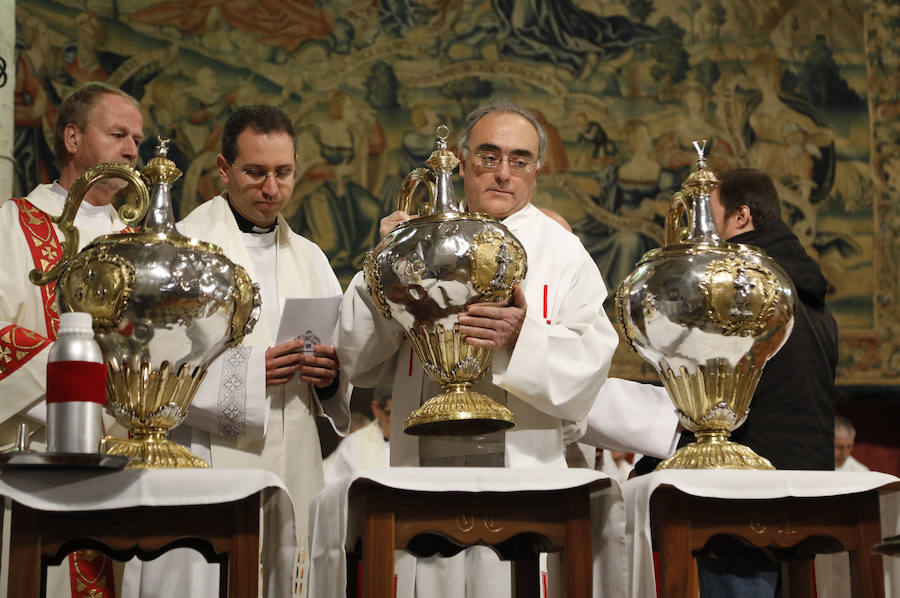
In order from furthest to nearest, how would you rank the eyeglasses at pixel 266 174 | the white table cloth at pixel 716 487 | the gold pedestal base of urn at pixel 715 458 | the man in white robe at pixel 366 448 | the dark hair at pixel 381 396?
1. the dark hair at pixel 381 396
2. the man in white robe at pixel 366 448
3. the eyeglasses at pixel 266 174
4. the gold pedestal base of urn at pixel 715 458
5. the white table cloth at pixel 716 487

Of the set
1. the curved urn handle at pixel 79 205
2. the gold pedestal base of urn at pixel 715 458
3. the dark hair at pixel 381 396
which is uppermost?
the curved urn handle at pixel 79 205

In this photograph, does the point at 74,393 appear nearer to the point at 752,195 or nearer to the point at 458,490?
the point at 458,490

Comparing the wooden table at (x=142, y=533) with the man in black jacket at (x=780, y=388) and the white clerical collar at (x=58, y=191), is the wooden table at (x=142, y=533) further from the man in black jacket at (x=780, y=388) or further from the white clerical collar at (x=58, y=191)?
the white clerical collar at (x=58, y=191)

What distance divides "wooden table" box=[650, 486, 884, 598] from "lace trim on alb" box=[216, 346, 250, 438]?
136 centimetres

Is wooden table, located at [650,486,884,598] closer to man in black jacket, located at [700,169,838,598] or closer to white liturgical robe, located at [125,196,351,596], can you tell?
man in black jacket, located at [700,169,838,598]

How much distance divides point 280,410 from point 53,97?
590 centimetres

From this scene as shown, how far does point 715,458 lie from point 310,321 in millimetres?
1333

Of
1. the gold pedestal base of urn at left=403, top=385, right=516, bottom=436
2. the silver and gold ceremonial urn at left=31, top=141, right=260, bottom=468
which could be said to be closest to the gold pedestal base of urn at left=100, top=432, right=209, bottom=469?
the silver and gold ceremonial urn at left=31, top=141, right=260, bottom=468

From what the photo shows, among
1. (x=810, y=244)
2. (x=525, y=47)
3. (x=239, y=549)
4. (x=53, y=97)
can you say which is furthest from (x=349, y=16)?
(x=239, y=549)

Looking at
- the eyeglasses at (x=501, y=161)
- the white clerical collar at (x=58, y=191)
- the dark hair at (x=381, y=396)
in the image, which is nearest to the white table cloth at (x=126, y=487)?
the eyeglasses at (x=501, y=161)

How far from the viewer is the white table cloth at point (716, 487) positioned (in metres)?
2.52

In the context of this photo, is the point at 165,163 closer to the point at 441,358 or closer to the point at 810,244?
the point at 441,358

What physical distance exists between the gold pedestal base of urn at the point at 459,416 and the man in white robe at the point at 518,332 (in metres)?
0.16

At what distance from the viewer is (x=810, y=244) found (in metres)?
9.54
